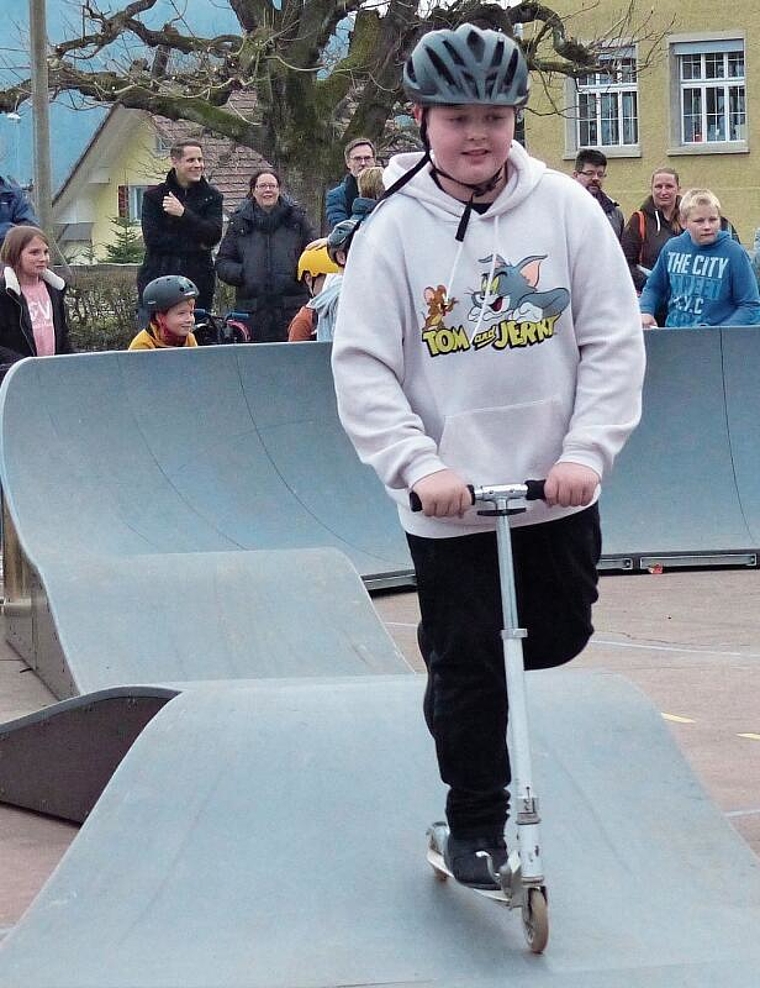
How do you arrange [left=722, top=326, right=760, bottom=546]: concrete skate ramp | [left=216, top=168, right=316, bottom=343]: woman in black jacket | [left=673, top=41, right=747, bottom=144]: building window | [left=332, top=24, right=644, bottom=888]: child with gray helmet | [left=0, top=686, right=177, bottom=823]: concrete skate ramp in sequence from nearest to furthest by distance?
[left=332, top=24, right=644, bottom=888]: child with gray helmet
[left=0, top=686, right=177, bottom=823]: concrete skate ramp
[left=722, top=326, right=760, bottom=546]: concrete skate ramp
[left=216, top=168, right=316, bottom=343]: woman in black jacket
[left=673, top=41, right=747, bottom=144]: building window

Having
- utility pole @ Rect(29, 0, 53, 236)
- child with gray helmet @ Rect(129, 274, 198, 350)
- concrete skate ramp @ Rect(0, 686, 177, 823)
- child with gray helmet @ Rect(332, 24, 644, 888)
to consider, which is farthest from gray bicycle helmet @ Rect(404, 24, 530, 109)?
utility pole @ Rect(29, 0, 53, 236)

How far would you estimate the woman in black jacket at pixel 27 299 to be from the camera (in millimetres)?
10023

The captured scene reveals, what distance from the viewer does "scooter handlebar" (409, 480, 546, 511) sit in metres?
3.45

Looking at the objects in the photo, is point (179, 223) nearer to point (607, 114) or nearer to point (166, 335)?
point (166, 335)

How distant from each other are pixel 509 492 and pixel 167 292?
21.6ft

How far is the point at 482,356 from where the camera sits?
3617 mm

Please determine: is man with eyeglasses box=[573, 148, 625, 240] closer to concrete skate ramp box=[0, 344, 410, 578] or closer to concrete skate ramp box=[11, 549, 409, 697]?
concrete skate ramp box=[0, 344, 410, 578]

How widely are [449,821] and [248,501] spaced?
5.65m

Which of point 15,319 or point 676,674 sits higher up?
point 15,319

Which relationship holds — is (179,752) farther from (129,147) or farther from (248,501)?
(129,147)

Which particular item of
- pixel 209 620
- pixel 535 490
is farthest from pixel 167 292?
pixel 535 490

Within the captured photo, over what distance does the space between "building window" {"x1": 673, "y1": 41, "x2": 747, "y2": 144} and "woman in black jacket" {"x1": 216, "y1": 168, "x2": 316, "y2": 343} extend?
3262 centimetres

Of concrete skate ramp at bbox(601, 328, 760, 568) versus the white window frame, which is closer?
concrete skate ramp at bbox(601, 328, 760, 568)

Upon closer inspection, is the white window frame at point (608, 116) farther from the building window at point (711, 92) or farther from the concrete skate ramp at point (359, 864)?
the concrete skate ramp at point (359, 864)
